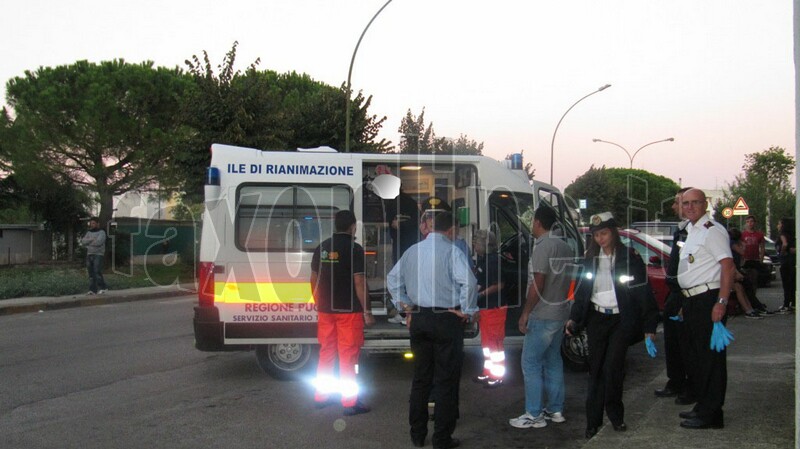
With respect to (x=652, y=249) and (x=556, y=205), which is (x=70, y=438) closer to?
(x=556, y=205)

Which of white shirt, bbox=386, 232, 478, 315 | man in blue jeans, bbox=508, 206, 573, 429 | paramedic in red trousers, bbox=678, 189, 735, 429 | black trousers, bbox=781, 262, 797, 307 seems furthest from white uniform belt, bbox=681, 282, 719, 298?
black trousers, bbox=781, 262, 797, 307

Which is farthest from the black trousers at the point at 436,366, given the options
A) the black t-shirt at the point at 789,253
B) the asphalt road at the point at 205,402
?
the black t-shirt at the point at 789,253

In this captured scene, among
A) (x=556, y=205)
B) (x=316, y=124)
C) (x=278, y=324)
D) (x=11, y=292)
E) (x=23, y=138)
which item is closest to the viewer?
(x=278, y=324)

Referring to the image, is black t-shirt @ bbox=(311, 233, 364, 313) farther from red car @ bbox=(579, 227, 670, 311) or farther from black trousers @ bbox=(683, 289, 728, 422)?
red car @ bbox=(579, 227, 670, 311)

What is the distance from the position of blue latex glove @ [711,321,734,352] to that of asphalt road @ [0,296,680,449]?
0.94m

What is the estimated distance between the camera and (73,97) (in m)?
28.3

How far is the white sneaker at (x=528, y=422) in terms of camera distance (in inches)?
227

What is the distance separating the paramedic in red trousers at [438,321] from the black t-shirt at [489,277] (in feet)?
5.66

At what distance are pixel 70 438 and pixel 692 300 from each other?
483 cm

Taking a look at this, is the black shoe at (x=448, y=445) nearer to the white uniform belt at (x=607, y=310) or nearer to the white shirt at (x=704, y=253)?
the white uniform belt at (x=607, y=310)

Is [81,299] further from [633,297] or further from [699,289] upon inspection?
[699,289]

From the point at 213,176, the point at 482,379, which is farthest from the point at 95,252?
the point at 482,379

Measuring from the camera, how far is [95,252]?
16188 mm

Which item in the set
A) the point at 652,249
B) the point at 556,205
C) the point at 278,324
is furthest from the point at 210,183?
the point at 652,249
